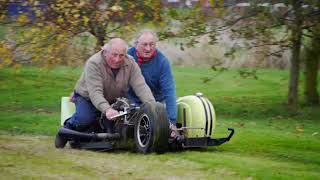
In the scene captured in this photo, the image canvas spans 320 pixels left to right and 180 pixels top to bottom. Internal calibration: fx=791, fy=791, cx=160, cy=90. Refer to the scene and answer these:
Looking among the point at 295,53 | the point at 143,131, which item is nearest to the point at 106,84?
the point at 143,131

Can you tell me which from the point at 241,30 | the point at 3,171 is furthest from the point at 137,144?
the point at 241,30

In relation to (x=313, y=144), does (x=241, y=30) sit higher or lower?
higher

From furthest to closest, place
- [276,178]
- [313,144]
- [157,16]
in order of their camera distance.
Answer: [157,16], [313,144], [276,178]

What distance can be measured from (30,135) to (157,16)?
4183mm

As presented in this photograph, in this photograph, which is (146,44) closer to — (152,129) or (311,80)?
(152,129)

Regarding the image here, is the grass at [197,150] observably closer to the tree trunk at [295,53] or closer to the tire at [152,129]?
the tire at [152,129]

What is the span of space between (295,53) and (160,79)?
22.9 ft

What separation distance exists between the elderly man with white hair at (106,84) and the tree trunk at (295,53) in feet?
18.8

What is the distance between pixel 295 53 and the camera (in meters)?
16.5

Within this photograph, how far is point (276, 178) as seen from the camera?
756 centimetres

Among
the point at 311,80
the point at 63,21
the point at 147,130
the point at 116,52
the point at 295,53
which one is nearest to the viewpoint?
the point at 147,130

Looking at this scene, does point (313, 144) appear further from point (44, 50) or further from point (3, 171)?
point (44, 50)

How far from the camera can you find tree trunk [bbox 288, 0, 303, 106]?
48.4 feet

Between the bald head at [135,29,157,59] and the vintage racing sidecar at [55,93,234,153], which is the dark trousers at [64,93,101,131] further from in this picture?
the bald head at [135,29,157,59]
